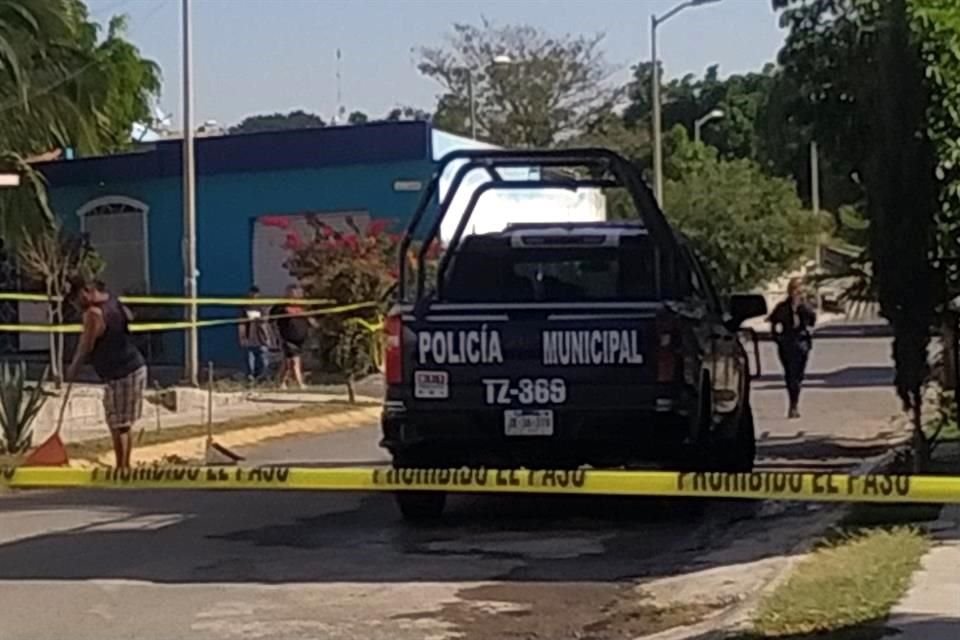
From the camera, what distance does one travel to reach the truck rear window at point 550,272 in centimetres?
1455

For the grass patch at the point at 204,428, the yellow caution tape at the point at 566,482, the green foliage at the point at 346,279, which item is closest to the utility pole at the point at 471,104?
the green foliage at the point at 346,279

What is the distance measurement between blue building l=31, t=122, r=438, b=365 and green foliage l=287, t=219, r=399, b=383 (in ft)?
20.0

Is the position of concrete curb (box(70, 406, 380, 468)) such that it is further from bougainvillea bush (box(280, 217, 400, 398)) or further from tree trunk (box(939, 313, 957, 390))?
tree trunk (box(939, 313, 957, 390))

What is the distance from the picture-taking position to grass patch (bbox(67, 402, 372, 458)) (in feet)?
65.8

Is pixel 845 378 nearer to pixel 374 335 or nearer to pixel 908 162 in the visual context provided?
pixel 374 335

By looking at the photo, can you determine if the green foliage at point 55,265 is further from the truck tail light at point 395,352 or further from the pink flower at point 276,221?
the truck tail light at point 395,352

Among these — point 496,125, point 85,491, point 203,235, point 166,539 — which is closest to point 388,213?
point 203,235

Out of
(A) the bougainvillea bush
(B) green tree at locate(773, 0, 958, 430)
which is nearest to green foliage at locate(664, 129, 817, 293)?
(A) the bougainvillea bush

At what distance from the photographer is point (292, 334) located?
30.0 meters

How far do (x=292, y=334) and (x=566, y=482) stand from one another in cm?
2053

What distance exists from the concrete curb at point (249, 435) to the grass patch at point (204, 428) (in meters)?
0.09

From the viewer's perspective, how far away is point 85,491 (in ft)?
56.0

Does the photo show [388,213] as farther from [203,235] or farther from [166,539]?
[166,539]

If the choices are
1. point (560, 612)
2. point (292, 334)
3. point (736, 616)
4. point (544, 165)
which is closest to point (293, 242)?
point (292, 334)
